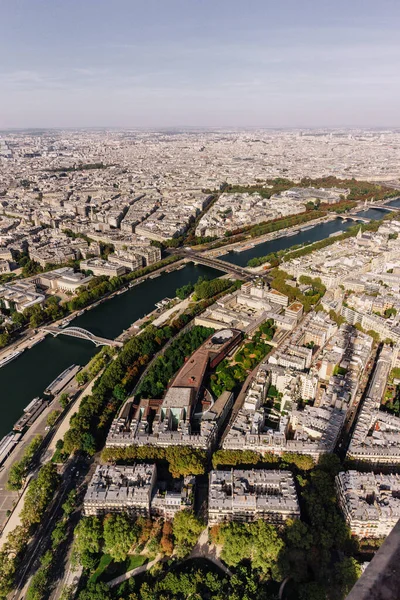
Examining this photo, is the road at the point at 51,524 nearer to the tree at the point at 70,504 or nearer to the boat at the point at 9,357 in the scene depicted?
the tree at the point at 70,504

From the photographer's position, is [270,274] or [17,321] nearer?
[17,321]

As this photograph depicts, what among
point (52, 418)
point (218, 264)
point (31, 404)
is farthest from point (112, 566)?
point (218, 264)

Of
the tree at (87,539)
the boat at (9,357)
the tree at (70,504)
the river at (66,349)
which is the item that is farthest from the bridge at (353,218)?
the tree at (87,539)

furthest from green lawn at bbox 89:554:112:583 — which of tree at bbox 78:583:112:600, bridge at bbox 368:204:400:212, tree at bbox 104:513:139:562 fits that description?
bridge at bbox 368:204:400:212

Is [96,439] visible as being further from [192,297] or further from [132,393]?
[192,297]

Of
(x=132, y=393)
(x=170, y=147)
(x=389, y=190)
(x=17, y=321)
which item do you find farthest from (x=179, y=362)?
(x=170, y=147)

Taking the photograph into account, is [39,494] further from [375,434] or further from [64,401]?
→ [375,434]

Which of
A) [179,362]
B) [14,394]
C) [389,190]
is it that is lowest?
[14,394]
